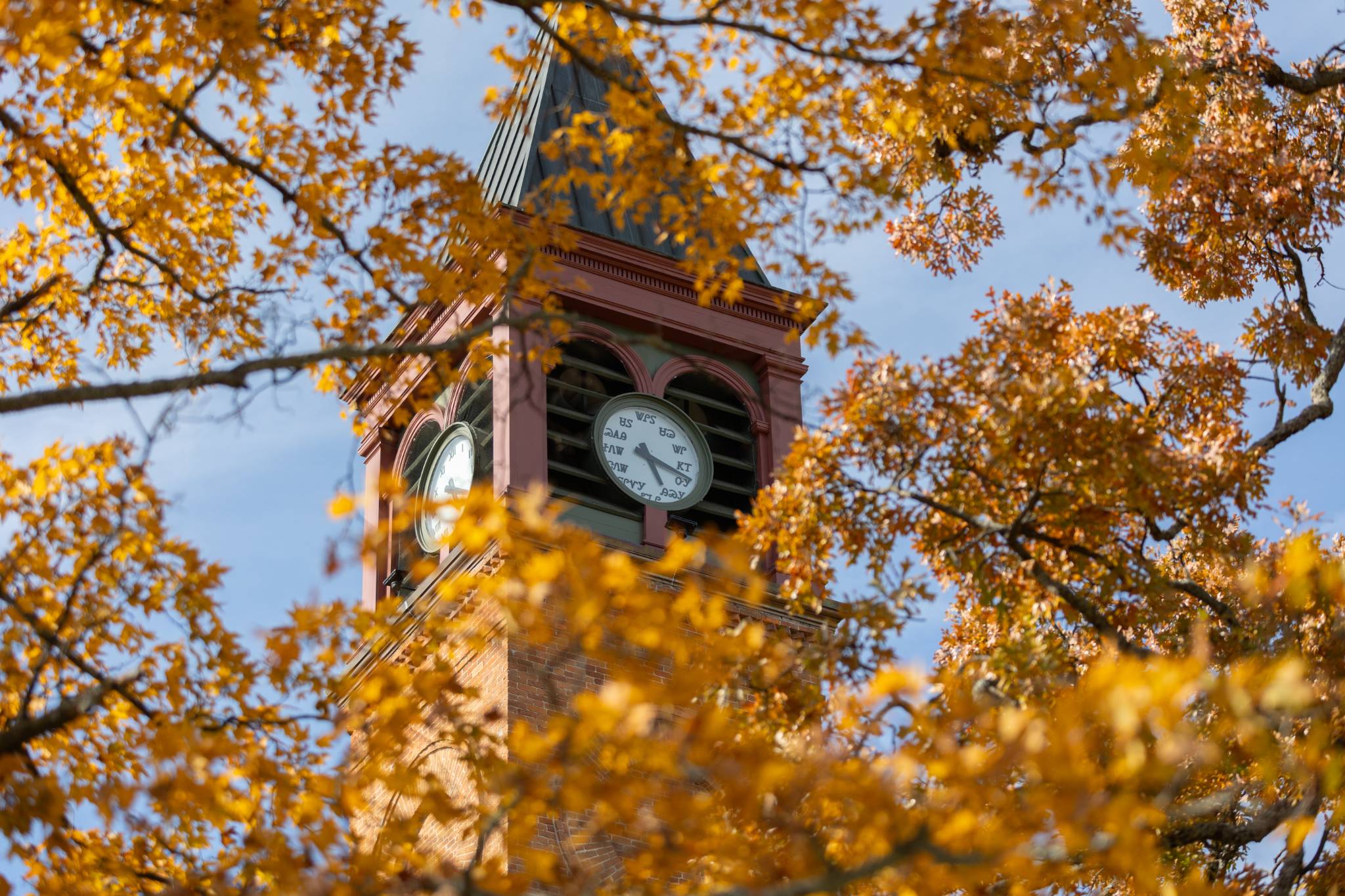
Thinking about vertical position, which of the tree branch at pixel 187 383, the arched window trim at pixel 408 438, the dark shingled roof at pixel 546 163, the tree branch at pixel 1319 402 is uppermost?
the dark shingled roof at pixel 546 163

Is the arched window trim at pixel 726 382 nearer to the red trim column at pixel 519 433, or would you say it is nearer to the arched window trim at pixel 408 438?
the red trim column at pixel 519 433

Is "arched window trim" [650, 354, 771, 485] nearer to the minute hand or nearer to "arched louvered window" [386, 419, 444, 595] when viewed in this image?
the minute hand

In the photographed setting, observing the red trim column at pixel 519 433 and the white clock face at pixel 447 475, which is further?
the white clock face at pixel 447 475

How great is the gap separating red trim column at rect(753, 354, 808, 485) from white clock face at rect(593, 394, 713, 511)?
82 cm

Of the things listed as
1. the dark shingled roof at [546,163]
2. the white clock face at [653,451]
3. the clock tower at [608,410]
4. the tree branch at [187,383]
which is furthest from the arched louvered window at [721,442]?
the tree branch at [187,383]

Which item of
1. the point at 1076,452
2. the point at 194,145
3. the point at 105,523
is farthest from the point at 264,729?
the point at 1076,452

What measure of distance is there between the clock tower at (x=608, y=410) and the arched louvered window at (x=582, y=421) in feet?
0.07

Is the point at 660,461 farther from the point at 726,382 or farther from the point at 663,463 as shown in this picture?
the point at 726,382

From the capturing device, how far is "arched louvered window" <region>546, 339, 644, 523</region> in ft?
64.9

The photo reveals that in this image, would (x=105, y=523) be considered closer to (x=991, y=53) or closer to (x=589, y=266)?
(x=991, y=53)

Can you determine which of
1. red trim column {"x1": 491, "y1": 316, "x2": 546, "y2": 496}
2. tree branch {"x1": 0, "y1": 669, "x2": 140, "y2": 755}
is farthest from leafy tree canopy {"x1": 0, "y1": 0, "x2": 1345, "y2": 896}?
red trim column {"x1": 491, "y1": 316, "x2": 546, "y2": 496}

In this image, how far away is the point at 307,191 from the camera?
10375 millimetres

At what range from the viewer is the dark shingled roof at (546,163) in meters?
21.4

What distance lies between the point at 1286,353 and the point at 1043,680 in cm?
529
